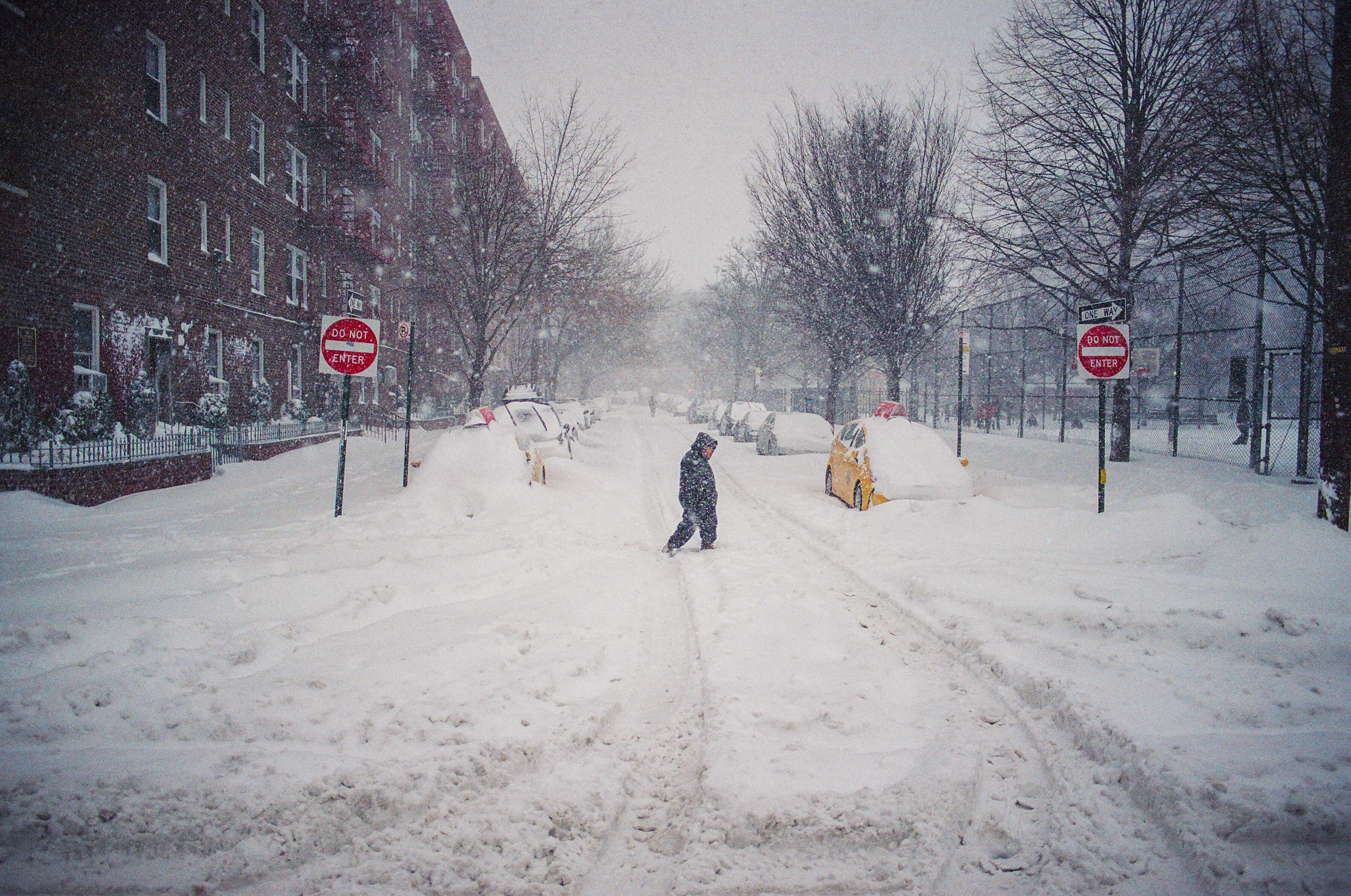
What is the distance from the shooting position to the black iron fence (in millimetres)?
9039

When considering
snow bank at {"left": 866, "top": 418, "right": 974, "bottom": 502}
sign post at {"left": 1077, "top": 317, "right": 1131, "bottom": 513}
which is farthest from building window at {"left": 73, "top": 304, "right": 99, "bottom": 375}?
sign post at {"left": 1077, "top": 317, "right": 1131, "bottom": 513}

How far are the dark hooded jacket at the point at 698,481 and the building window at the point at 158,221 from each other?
46.2ft

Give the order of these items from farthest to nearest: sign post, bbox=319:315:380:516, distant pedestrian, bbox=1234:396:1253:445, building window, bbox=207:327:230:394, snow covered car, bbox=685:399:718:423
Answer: snow covered car, bbox=685:399:718:423 < building window, bbox=207:327:230:394 < distant pedestrian, bbox=1234:396:1253:445 < sign post, bbox=319:315:380:516

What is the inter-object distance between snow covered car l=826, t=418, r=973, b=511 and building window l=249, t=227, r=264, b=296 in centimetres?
Answer: 1719

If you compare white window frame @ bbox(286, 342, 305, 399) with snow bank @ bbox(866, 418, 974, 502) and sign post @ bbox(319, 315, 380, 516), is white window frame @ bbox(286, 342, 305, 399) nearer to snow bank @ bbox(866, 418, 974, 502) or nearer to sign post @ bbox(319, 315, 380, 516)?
sign post @ bbox(319, 315, 380, 516)

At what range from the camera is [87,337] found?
13.3 metres

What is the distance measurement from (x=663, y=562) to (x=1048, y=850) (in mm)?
5455

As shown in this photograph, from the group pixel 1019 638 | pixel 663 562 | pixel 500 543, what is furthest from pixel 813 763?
pixel 500 543

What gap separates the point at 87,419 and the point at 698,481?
10.0m

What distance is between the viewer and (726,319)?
150ft

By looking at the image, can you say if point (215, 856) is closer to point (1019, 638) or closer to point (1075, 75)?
point (1019, 638)

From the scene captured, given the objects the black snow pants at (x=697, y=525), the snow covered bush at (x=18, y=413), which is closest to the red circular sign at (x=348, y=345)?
the black snow pants at (x=697, y=525)

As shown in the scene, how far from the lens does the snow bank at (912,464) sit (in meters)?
10.7

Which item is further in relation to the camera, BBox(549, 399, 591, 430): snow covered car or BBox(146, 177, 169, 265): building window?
BBox(549, 399, 591, 430): snow covered car
